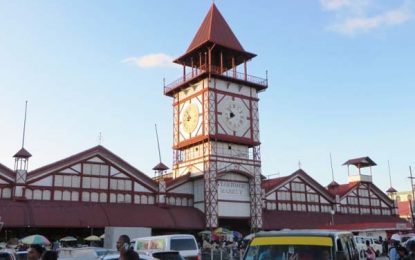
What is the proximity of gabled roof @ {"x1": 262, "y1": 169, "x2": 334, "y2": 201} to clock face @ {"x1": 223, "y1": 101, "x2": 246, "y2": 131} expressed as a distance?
24.9ft

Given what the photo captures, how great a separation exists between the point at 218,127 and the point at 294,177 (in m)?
11.8

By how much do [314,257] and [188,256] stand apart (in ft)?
42.3

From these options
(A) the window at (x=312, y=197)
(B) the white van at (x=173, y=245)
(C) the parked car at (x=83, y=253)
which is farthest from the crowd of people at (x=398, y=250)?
(A) the window at (x=312, y=197)

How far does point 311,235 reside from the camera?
8859 mm

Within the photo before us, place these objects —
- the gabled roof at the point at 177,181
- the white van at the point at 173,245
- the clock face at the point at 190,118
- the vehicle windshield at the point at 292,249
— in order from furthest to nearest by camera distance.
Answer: the clock face at the point at 190,118 < the gabled roof at the point at 177,181 < the white van at the point at 173,245 < the vehicle windshield at the point at 292,249

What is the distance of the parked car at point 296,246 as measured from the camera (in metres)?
8.59

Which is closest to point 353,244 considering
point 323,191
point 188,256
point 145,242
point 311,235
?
point 311,235

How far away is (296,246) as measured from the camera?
28.5 feet

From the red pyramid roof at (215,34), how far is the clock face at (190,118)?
19.7 ft

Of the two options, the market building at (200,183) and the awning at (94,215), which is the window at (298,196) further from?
the awning at (94,215)

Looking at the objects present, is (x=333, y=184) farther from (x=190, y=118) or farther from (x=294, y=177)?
(x=190, y=118)

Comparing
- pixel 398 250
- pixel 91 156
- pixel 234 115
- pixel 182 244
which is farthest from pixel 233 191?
pixel 398 250

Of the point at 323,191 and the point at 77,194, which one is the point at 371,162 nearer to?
the point at 323,191

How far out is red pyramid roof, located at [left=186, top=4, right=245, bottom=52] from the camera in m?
48.2
